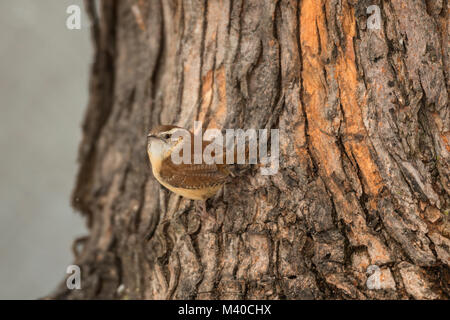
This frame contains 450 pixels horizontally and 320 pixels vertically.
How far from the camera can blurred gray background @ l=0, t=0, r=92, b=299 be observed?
19.2ft

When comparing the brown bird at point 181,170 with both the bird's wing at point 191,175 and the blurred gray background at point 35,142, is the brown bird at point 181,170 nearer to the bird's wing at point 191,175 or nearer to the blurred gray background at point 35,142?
the bird's wing at point 191,175

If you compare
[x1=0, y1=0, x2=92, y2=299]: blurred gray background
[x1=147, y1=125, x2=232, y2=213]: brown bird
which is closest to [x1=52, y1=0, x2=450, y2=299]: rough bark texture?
[x1=147, y1=125, x2=232, y2=213]: brown bird

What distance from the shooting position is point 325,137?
3053mm

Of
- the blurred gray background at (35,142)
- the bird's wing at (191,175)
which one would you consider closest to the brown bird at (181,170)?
the bird's wing at (191,175)

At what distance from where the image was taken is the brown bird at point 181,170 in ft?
10.0

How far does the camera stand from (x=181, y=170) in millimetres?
3082

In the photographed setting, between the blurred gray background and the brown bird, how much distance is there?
117 inches

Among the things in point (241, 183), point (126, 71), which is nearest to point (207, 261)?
point (241, 183)

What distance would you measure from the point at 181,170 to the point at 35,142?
12.5ft

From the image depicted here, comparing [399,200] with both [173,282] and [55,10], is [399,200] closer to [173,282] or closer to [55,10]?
[173,282]

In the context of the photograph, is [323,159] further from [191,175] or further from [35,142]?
→ [35,142]

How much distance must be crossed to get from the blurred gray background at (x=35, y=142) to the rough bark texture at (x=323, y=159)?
283cm

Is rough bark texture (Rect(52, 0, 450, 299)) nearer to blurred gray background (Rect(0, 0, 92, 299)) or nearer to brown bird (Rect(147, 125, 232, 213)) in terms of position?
brown bird (Rect(147, 125, 232, 213))

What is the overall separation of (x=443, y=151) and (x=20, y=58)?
4968 mm
